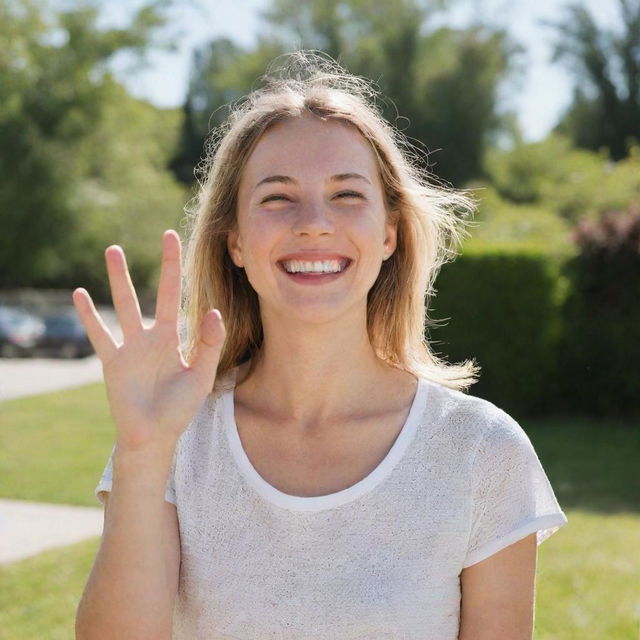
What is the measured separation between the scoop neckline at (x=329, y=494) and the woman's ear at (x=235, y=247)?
39 centimetres

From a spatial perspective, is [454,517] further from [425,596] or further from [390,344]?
[390,344]

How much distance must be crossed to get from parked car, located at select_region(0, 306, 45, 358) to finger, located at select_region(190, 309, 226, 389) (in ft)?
74.5

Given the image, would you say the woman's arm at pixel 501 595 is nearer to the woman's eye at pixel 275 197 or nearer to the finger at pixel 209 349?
the finger at pixel 209 349

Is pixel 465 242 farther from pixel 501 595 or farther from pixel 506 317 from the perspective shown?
pixel 501 595

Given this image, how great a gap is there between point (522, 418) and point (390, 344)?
33.8ft

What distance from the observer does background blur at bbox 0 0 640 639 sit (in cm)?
794

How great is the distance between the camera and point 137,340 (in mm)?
1834

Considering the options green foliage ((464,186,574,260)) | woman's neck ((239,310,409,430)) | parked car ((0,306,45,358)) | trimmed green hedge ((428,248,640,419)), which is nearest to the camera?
woman's neck ((239,310,409,430))

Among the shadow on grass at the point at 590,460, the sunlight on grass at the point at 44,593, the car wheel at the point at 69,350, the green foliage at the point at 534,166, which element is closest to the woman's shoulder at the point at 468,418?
the sunlight on grass at the point at 44,593

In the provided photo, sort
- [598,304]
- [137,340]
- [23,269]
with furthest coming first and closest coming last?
[23,269]
[598,304]
[137,340]

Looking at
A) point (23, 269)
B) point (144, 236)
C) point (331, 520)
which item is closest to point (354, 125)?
point (331, 520)

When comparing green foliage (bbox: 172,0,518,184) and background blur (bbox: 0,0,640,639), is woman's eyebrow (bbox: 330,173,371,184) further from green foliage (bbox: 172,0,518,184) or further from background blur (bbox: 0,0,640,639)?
green foliage (bbox: 172,0,518,184)

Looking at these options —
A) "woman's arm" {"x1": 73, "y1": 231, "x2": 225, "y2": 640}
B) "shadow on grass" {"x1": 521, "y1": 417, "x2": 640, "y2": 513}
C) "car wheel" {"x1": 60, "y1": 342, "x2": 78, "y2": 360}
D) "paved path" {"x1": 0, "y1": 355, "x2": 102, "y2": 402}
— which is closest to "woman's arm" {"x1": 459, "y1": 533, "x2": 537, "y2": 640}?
"woman's arm" {"x1": 73, "y1": 231, "x2": 225, "y2": 640}

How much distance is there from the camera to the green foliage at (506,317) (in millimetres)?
12039
